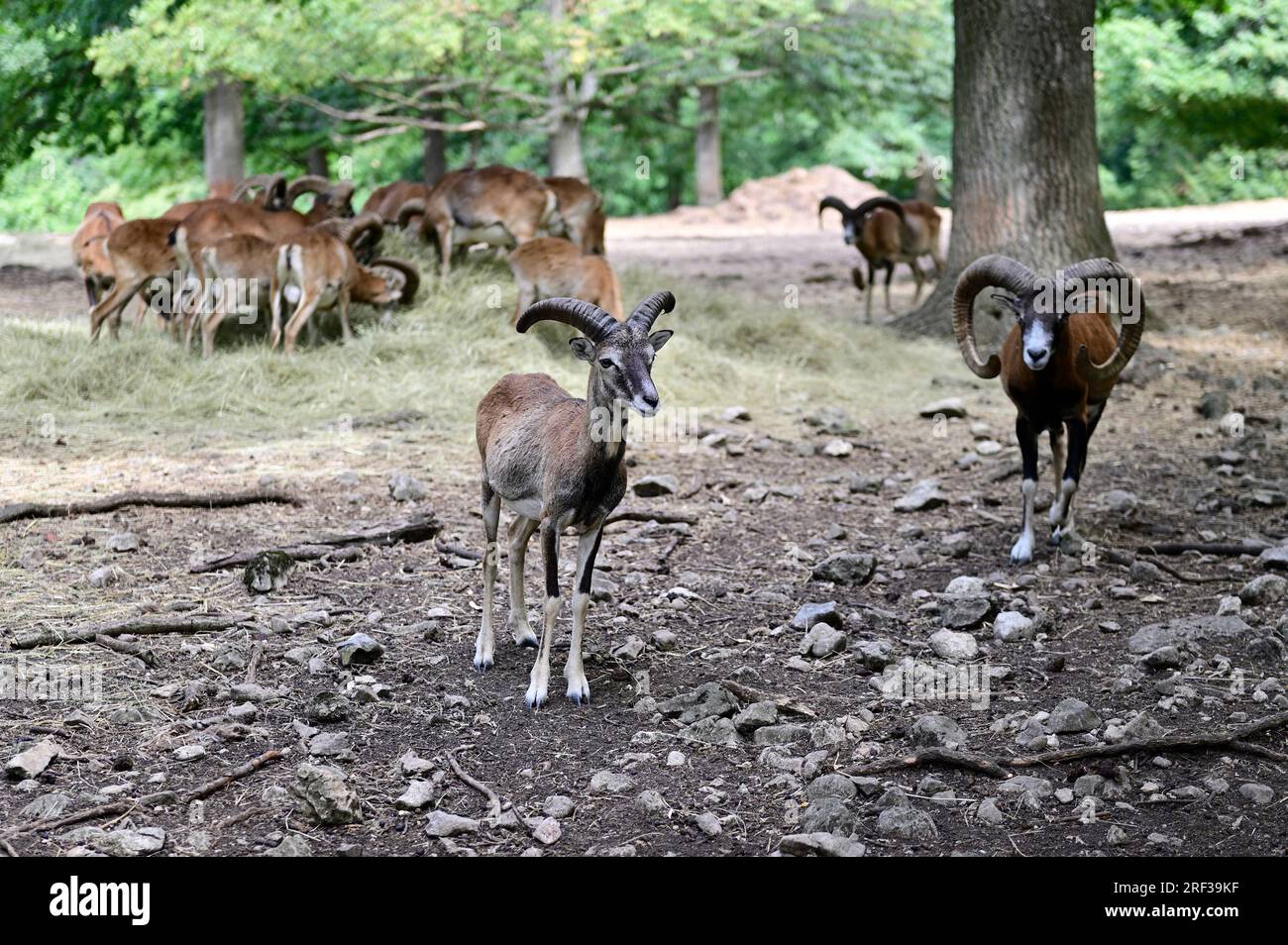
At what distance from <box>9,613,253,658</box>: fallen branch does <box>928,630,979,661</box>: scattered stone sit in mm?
2981

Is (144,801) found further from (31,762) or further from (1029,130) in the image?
(1029,130)

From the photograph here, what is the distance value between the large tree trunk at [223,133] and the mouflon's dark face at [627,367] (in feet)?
49.4

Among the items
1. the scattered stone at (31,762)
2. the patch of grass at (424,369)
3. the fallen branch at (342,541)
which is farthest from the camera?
the patch of grass at (424,369)

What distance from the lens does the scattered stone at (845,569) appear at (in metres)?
6.90

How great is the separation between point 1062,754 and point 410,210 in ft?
34.1

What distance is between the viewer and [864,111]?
35625 mm

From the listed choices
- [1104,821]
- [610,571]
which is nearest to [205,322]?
[610,571]

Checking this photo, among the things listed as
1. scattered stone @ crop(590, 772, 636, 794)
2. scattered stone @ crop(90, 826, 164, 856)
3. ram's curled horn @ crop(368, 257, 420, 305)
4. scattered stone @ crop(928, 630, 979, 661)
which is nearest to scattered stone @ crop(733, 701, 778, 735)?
scattered stone @ crop(590, 772, 636, 794)

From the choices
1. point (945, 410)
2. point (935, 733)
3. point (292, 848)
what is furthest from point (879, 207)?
point (292, 848)

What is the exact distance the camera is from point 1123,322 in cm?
773

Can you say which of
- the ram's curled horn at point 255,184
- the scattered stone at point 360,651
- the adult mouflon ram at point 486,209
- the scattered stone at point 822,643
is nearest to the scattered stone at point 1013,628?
the scattered stone at point 822,643

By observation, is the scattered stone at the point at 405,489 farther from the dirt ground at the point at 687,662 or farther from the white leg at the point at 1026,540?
the white leg at the point at 1026,540

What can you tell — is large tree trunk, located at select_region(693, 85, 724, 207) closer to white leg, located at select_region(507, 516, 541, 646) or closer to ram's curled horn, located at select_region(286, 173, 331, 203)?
ram's curled horn, located at select_region(286, 173, 331, 203)

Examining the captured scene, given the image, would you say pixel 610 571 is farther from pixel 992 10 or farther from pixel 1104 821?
pixel 992 10
